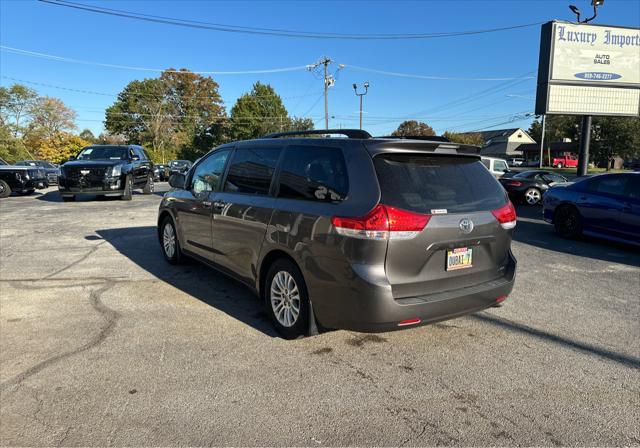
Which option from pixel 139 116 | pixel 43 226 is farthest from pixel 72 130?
pixel 43 226

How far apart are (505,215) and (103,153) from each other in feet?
48.9

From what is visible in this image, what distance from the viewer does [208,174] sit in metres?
5.32

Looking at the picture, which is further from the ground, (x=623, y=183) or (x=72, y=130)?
(x=72, y=130)

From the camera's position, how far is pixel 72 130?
6506 centimetres

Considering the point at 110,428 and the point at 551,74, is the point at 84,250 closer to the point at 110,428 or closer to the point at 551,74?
the point at 110,428

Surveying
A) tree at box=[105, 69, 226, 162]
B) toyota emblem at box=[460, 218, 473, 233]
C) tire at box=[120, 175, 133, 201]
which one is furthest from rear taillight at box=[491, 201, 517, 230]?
tree at box=[105, 69, 226, 162]

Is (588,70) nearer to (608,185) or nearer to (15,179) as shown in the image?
(608,185)

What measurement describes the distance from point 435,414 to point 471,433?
251 millimetres

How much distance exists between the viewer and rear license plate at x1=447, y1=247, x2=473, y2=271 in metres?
3.39

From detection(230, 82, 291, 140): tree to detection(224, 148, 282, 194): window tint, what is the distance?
66518 millimetres

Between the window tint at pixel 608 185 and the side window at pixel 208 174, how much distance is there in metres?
7.22

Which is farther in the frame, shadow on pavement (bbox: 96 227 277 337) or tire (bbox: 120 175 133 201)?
tire (bbox: 120 175 133 201)

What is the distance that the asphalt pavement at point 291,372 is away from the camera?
260 cm

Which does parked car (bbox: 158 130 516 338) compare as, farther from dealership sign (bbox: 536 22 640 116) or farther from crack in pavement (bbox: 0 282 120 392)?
dealership sign (bbox: 536 22 640 116)
